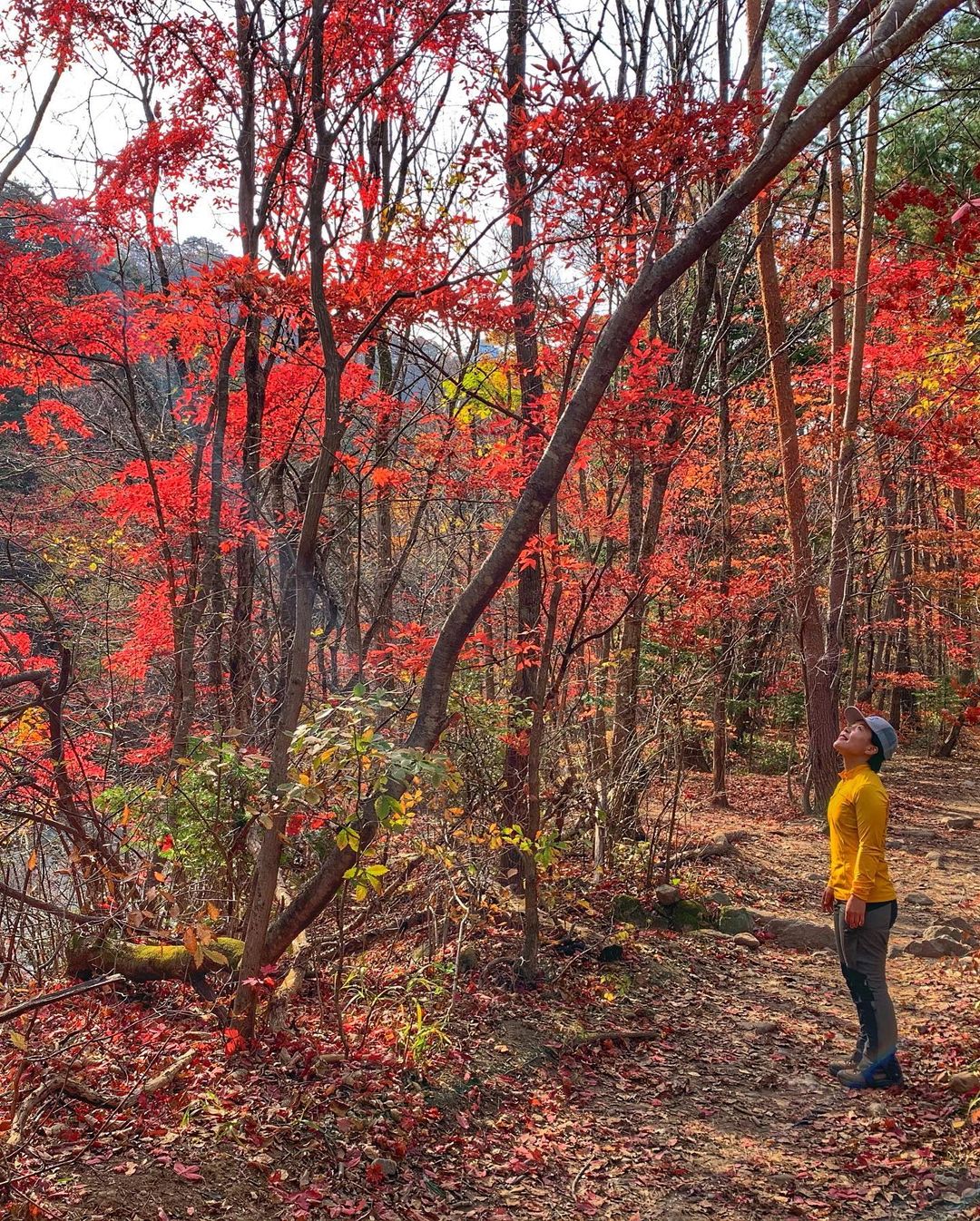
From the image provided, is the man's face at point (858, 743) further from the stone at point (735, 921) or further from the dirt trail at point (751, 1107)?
the stone at point (735, 921)

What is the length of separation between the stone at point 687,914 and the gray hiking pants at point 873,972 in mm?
2582

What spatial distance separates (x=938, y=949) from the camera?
616 centimetres

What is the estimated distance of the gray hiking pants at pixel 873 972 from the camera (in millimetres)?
4129

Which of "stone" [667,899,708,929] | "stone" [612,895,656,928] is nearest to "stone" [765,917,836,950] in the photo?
"stone" [667,899,708,929]

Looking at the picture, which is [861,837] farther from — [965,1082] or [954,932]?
[954,932]

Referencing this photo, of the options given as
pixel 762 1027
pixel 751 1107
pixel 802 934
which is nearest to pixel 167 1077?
pixel 751 1107

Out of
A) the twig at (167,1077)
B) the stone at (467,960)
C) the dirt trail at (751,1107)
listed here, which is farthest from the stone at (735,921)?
the twig at (167,1077)

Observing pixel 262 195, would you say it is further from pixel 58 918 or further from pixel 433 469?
pixel 58 918

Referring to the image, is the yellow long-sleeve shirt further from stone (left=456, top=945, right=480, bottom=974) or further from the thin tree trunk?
the thin tree trunk

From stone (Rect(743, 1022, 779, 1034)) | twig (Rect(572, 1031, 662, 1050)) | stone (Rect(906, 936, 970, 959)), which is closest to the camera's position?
twig (Rect(572, 1031, 662, 1050))

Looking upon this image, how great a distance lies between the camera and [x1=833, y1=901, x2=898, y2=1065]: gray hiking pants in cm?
413

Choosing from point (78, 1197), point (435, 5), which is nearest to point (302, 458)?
point (435, 5)

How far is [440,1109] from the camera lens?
13.3ft

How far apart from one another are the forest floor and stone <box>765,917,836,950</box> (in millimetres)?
688
